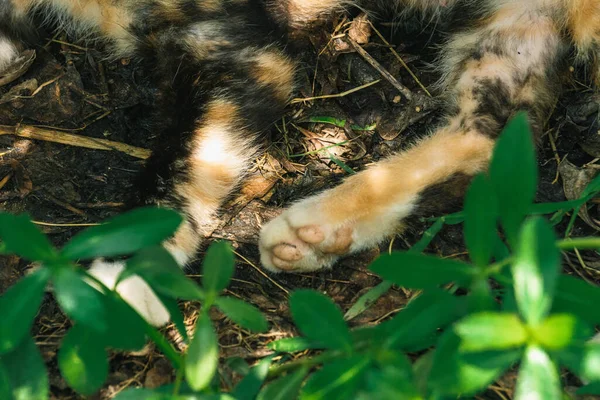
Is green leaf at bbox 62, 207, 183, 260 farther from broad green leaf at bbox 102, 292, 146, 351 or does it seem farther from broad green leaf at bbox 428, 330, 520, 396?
broad green leaf at bbox 428, 330, 520, 396

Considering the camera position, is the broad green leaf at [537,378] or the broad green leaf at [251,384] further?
the broad green leaf at [251,384]

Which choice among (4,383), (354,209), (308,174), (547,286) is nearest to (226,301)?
(4,383)

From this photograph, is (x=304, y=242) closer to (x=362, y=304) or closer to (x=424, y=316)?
(x=362, y=304)

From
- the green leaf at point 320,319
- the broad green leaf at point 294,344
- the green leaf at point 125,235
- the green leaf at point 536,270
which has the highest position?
the green leaf at point 536,270

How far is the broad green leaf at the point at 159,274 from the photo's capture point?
0.96m

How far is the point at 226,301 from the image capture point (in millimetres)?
1023

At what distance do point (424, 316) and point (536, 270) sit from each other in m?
0.19

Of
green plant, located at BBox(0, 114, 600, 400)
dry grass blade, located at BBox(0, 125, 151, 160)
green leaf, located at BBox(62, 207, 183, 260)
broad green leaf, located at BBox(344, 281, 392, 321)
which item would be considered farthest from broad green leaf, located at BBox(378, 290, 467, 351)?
dry grass blade, located at BBox(0, 125, 151, 160)

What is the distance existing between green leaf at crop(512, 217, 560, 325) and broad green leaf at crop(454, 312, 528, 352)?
21mm

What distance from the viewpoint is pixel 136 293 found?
154 cm

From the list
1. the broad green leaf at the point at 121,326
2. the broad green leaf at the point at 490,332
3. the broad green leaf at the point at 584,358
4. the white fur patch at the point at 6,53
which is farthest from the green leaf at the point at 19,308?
the white fur patch at the point at 6,53

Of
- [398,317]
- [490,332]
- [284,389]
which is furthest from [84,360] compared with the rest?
[490,332]

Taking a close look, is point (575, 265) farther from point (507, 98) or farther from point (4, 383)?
point (4, 383)

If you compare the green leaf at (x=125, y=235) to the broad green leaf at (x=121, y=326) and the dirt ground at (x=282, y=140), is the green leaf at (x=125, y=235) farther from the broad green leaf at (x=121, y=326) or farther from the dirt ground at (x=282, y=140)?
the dirt ground at (x=282, y=140)
